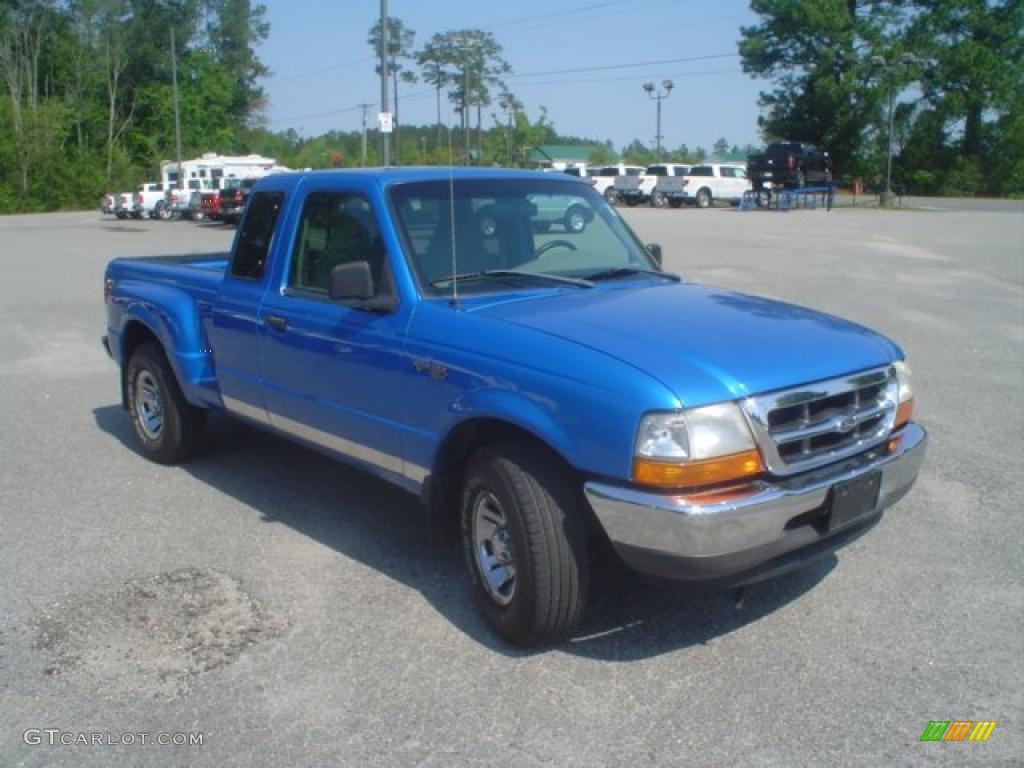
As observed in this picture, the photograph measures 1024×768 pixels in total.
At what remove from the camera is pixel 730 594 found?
4.63 meters

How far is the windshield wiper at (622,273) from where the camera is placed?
504cm

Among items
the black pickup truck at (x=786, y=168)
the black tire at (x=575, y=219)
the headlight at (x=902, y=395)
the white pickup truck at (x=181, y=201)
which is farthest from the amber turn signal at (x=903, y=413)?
the black pickup truck at (x=786, y=168)

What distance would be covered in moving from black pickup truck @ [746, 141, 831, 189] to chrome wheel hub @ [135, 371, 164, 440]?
1506 inches

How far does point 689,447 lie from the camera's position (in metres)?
3.54

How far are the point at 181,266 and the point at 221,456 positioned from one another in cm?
128

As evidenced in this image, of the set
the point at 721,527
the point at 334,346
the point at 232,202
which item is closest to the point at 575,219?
the point at 334,346

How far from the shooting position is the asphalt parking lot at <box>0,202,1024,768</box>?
11.4 feet

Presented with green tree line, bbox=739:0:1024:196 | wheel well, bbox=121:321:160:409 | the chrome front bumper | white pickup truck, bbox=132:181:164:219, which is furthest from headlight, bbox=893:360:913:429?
green tree line, bbox=739:0:1024:196

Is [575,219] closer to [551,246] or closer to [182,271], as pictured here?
[551,246]

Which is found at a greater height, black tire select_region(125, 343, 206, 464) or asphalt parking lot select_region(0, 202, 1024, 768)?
black tire select_region(125, 343, 206, 464)

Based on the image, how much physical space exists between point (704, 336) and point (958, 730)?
1.66 meters

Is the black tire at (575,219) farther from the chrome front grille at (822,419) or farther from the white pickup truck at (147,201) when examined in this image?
the white pickup truck at (147,201)

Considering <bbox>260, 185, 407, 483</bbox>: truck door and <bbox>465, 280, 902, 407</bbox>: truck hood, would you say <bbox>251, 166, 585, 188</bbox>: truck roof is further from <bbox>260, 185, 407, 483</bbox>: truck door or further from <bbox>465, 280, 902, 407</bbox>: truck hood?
<bbox>465, 280, 902, 407</bbox>: truck hood

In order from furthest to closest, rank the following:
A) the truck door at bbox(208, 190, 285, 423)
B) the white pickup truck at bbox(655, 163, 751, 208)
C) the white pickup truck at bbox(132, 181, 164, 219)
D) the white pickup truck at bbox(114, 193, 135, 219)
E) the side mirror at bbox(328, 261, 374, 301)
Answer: the white pickup truck at bbox(655, 163, 751, 208)
the white pickup truck at bbox(114, 193, 135, 219)
the white pickup truck at bbox(132, 181, 164, 219)
the truck door at bbox(208, 190, 285, 423)
the side mirror at bbox(328, 261, 374, 301)
